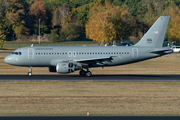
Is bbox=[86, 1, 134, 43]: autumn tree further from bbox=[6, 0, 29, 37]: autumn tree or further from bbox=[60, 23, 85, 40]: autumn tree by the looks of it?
bbox=[6, 0, 29, 37]: autumn tree

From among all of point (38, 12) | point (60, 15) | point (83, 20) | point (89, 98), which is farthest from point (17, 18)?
point (89, 98)

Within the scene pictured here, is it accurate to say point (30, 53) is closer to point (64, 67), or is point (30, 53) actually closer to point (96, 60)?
point (64, 67)

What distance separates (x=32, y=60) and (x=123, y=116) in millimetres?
23463

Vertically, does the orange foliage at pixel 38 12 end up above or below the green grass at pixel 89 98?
above

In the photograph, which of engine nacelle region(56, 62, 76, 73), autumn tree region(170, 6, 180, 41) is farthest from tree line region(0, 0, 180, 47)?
engine nacelle region(56, 62, 76, 73)

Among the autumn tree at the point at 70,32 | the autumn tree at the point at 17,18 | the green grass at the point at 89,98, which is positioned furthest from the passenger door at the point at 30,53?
the autumn tree at the point at 17,18

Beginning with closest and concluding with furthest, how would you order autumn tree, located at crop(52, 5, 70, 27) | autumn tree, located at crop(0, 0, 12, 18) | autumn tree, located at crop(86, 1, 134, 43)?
autumn tree, located at crop(86, 1, 134, 43)
autumn tree, located at crop(0, 0, 12, 18)
autumn tree, located at crop(52, 5, 70, 27)

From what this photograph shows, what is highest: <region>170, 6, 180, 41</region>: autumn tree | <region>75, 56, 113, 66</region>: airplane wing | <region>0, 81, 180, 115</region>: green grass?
<region>170, 6, 180, 41</region>: autumn tree

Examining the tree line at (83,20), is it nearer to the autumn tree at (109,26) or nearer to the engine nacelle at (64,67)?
the autumn tree at (109,26)

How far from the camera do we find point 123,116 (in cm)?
1822

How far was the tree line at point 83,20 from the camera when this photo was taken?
114 meters

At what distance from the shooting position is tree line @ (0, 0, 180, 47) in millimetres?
113625

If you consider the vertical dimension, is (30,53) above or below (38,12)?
below

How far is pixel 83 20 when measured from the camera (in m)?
172
